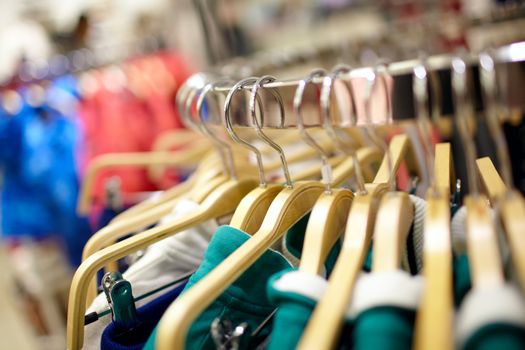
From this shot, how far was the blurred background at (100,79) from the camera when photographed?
1.39 metres

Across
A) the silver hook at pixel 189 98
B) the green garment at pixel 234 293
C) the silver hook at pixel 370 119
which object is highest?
the silver hook at pixel 189 98

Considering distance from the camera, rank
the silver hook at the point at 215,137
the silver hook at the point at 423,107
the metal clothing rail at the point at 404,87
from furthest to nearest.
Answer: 1. the silver hook at the point at 215,137
2. the metal clothing rail at the point at 404,87
3. the silver hook at the point at 423,107

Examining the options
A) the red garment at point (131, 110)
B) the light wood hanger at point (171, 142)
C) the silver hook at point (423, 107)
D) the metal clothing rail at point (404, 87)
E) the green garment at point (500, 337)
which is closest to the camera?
the green garment at point (500, 337)

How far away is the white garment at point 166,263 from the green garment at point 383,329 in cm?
33

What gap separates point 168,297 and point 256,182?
0.22m

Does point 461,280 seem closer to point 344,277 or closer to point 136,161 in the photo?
point 344,277

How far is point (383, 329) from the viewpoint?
39cm

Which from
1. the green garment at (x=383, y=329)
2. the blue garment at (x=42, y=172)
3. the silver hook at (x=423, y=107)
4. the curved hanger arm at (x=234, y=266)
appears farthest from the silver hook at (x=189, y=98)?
the blue garment at (x=42, y=172)

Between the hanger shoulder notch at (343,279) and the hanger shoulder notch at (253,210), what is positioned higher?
the hanger shoulder notch at (253,210)

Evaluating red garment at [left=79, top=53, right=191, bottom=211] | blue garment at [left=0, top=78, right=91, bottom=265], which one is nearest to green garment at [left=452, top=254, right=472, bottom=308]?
red garment at [left=79, top=53, right=191, bottom=211]

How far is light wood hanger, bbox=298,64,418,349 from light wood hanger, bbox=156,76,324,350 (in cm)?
8

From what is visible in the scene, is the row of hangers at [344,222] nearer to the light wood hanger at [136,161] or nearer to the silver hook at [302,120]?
the silver hook at [302,120]

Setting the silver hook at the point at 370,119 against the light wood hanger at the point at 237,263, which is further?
the silver hook at the point at 370,119


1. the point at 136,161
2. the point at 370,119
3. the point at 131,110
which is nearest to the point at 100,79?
the point at 131,110
